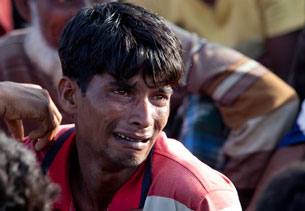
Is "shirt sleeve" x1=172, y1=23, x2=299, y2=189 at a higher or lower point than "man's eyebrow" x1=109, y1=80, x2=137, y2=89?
lower

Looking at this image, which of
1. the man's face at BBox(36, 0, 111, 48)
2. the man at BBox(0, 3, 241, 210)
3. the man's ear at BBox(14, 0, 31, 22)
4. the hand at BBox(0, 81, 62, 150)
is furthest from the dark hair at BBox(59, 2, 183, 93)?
the man's ear at BBox(14, 0, 31, 22)

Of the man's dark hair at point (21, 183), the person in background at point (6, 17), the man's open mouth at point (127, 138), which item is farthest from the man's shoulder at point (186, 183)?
the person in background at point (6, 17)

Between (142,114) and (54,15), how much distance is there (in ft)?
6.85

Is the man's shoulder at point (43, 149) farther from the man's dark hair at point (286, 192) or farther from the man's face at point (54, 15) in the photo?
Result: the man's face at point (54, 15)

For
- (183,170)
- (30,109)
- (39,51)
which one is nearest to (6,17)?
(39,51)

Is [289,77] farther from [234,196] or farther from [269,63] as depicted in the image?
[234,196]

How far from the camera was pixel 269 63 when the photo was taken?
5074mm

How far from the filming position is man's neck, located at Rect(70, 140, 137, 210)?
2924mm

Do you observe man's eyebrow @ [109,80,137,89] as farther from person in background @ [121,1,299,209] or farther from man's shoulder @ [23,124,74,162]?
person in background @ [121,1,299,209]

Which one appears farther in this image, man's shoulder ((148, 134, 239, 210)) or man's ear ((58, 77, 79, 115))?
man's ear ((58, 77, 79, 115))

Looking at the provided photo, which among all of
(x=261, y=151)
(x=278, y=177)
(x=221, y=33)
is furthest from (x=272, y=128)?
(x=278, y=177)

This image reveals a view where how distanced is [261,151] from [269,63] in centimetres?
116

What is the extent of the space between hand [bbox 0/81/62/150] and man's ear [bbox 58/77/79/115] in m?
0.07

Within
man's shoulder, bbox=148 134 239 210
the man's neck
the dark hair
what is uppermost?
the dark hair
